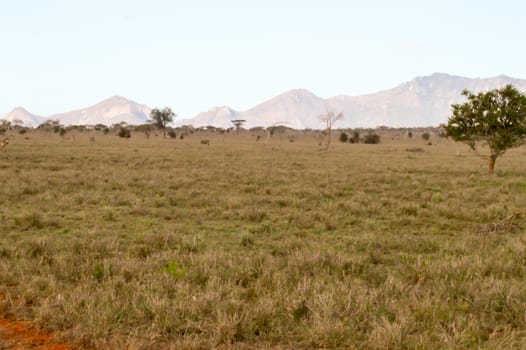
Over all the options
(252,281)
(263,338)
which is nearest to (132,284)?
(252,281)

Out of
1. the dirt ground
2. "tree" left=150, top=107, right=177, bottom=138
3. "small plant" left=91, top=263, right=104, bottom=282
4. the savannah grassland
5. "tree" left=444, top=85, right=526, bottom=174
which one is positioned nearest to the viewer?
the dirt ground

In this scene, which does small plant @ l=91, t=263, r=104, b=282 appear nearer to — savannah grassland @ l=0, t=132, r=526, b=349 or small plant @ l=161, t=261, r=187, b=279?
savannah grassland @ l=0, t=132, r=526, b=349

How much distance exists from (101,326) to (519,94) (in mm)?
24655

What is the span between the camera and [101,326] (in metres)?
4.57

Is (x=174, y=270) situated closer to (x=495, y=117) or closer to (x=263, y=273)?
(x=263, y=273)

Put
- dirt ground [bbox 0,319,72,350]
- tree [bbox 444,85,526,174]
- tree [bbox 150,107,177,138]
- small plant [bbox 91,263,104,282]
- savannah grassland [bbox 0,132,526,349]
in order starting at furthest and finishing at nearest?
tree [bbox 150,107,177,138]
tree [bbox 444,85,526,174]
small plant [bbox 91,263,104,282]
savannah grassland [bbox 0,132,526,349]
dirt ground [bbox 0,319,72,350]

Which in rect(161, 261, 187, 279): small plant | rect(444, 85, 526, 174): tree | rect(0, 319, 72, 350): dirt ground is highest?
rect(444, 85, 526, 174): tree

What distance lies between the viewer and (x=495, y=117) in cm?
2206

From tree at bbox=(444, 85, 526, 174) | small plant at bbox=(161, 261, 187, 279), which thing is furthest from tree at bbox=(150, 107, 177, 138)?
small plant at bbox=(161, 261, 187, 279)

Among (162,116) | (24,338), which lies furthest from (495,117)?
(162,116)

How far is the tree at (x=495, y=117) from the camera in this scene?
22.0 meters

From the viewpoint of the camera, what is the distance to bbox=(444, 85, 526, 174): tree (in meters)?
22.0

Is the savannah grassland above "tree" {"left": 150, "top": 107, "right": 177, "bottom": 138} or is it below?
below

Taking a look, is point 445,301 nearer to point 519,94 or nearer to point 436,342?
point 436,342
